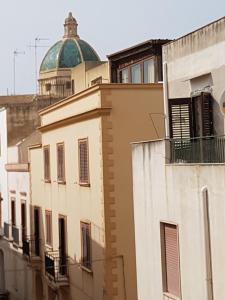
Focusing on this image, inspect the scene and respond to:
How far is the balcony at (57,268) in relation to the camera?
83.7 ft

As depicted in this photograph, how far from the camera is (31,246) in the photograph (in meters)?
31.0

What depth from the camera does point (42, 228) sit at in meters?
29.3

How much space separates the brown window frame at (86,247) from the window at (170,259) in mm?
8139

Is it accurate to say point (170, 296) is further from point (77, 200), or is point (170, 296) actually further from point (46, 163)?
point (46, 163)

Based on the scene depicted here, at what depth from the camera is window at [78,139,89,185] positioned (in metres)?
22.5

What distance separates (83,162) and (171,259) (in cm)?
923

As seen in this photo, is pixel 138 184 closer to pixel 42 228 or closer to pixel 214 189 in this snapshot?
pixel 214 189

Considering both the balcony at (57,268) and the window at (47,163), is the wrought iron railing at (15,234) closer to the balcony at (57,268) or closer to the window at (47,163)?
the window at (47,163)

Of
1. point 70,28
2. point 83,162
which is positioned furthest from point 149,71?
point 70,28

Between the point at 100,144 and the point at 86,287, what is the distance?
492 centimetres

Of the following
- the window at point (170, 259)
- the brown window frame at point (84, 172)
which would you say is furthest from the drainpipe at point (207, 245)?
the brown window frame at point (84, 172)

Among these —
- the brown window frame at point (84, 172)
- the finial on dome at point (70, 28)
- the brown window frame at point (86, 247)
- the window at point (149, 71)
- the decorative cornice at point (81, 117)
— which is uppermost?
A: the finial on dome at point (70, 28)

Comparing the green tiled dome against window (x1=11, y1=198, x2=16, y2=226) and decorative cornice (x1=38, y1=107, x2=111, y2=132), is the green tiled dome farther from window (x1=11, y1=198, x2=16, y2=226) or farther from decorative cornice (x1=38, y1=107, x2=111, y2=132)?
decorative cornice (x1=38, y1=107, x2=111, y2=132)

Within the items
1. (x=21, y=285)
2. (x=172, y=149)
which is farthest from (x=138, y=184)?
(x=21, y=285)
